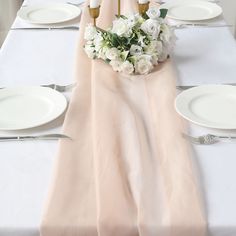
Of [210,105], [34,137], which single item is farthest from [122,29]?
[34,137]

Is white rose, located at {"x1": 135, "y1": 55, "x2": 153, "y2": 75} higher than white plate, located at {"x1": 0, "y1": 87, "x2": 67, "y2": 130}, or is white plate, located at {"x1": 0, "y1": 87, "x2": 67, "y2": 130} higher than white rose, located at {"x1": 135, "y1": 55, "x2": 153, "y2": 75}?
white rose, located at {"x1": 135, "y1": 55, "x2": 153, "y2": 75}

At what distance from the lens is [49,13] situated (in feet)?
6.75

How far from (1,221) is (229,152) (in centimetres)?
51

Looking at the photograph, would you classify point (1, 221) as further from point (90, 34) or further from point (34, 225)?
point (90, 34)

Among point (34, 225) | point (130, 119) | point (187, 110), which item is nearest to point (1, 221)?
point (34, 225)

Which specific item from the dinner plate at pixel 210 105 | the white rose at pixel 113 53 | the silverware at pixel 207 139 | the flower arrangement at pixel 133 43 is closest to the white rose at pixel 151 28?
the flower arrangement at pixel 133 43

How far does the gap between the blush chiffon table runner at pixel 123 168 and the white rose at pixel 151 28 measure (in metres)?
0.16

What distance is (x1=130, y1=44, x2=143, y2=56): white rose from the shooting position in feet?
4.86

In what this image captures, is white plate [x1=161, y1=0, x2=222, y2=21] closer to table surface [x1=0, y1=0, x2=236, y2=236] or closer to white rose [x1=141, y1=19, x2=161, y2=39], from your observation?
table surface [x1=0, y1=0, x2=236, y2=236]

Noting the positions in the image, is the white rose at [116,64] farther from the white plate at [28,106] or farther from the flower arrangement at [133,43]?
the white plate at [28,106]

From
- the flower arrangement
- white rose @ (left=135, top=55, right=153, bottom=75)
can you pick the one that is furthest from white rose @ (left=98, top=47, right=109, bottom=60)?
white rose @ (left=135, top=55, right=153, bottom=75)

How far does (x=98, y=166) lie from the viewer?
103cm

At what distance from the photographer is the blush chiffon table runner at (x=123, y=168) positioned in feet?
2.95

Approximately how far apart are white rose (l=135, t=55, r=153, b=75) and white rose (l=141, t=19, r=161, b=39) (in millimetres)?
82
